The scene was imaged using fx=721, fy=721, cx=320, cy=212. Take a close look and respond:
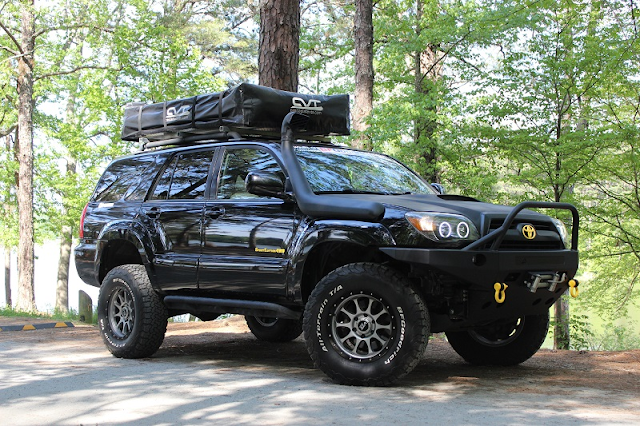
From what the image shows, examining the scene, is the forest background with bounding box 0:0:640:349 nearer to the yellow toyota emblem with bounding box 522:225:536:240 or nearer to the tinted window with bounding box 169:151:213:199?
the tinted window with bounding box 169:151:213:199

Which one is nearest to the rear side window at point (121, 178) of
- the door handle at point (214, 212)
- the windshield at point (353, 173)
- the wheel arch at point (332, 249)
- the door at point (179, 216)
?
the door at point (179, 216)

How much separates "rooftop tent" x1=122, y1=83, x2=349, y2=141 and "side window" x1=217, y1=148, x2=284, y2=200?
34 cm

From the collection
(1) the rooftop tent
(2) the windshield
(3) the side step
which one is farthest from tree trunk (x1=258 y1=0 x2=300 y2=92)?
(3) the side step

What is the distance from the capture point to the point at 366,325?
227 inches

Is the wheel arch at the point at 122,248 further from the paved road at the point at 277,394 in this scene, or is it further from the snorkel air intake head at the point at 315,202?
the snorkel air intake head at the point at 315,202

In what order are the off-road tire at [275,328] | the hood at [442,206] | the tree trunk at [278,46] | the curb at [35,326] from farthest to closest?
the curb at [35,326] < the tree trunk at [278,46] < the off-road tire at [275,328] < the hood at [442,206]

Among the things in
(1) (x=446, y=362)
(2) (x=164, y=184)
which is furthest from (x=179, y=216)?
(1) (x=446, y=362)

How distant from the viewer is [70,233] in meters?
34.5

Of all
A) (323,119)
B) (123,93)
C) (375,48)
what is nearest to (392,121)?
(375,48)

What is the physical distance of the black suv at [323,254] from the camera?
219 inches

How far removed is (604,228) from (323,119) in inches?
434

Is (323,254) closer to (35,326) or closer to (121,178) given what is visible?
(121,178)

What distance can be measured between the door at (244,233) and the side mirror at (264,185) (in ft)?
0.61

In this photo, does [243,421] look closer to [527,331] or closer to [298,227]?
[298,227]
